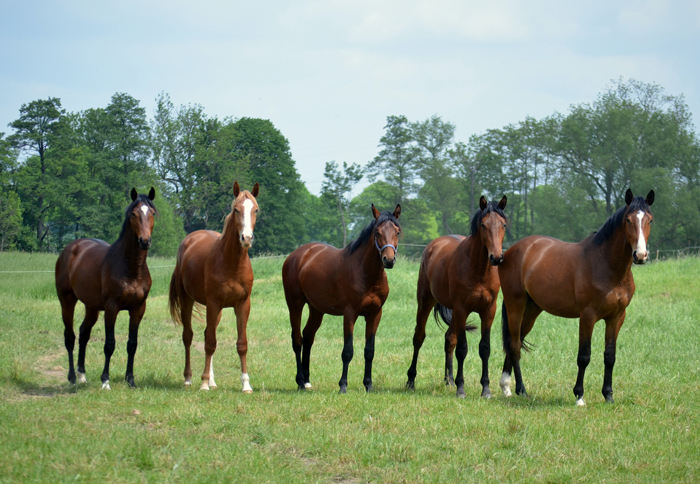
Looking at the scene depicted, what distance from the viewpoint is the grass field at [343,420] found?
4.17 meters

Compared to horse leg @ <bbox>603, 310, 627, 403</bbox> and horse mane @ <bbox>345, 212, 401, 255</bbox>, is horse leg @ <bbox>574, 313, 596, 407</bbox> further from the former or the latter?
horse mane @ <bbox>345, 212, 401, 255</bbox>

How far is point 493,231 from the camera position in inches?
265

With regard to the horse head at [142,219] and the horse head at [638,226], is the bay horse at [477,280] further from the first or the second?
the horse head at [142,219]

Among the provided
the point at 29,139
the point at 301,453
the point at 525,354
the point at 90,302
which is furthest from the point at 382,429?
the point at 29,139

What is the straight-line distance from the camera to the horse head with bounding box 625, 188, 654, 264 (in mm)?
5941

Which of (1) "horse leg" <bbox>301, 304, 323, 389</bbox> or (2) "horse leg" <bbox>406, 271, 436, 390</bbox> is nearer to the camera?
(1) "horse leg" <bbox>301, 304, 323, 389</bbox>

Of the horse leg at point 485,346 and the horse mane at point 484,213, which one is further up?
the horse mane at point 484,213

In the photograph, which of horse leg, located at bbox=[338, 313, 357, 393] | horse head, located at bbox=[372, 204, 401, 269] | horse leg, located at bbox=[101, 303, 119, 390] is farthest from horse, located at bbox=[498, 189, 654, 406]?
horse leg, located at bbox=[101, 303, 119, 390]

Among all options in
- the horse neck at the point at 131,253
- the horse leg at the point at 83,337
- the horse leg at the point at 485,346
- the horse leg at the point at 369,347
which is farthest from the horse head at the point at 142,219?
the horse leg at the point at 485,346

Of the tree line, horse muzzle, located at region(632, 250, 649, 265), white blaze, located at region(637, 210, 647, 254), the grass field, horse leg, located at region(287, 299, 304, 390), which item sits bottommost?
the grass field

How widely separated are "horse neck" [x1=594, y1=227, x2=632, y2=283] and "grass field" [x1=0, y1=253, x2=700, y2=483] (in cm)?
152

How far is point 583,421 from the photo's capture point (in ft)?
18.9

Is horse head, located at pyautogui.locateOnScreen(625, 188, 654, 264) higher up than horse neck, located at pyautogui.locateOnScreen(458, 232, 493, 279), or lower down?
higher up

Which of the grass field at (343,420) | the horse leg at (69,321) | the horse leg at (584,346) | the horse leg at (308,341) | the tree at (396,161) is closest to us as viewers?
the grass field at (343,420)
